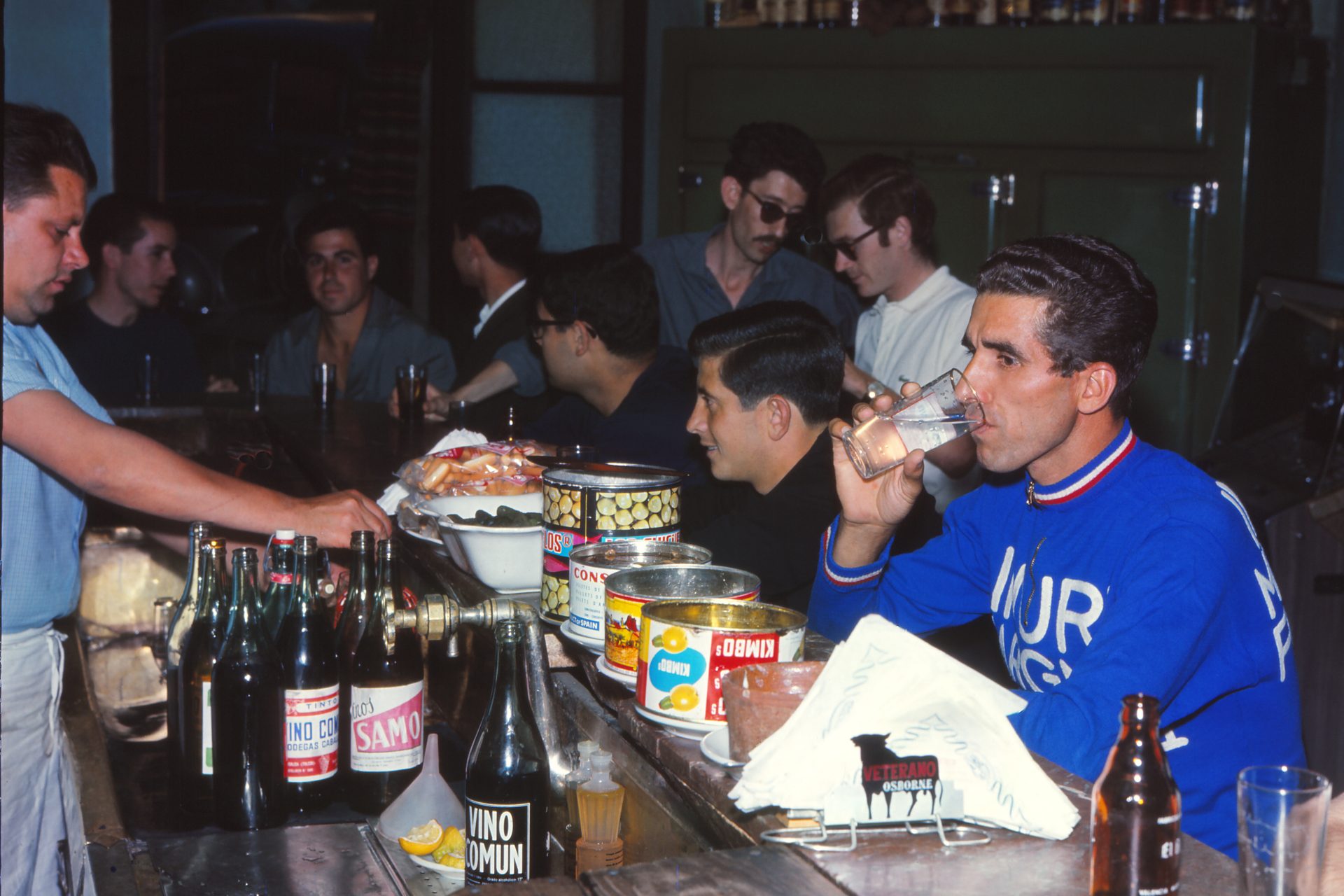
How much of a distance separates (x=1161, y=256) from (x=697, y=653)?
12.5ft

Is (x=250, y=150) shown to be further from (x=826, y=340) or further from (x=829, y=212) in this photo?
(x=826, y=340)

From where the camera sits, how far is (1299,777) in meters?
0.97

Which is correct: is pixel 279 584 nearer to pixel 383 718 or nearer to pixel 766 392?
pixel 383 718

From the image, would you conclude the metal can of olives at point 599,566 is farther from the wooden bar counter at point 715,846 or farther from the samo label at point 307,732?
the samo label at point 307,732

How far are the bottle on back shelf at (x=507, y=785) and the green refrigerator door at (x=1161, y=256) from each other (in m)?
3.52

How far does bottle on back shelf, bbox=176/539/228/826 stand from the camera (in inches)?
66.9

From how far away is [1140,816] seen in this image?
937 millimetres

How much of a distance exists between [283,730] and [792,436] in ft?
3.53

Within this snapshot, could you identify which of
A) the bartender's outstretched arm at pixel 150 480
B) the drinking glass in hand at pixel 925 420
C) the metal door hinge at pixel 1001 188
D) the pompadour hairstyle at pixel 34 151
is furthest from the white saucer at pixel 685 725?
the metal door hinge at pixel 1001 188

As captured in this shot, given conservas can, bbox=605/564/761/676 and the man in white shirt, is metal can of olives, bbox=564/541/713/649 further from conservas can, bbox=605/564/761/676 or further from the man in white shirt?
the man in white shirt

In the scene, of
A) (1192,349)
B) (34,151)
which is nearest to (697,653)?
(34,151)

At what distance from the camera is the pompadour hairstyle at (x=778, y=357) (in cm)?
236

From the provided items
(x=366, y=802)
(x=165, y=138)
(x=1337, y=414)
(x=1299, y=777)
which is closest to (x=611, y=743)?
(x=366, y=802)

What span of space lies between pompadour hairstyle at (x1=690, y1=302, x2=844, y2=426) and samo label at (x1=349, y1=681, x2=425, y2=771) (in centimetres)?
91
